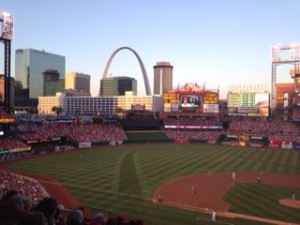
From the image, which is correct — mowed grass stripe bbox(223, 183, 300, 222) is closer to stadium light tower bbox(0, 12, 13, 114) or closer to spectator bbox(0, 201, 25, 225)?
spectator bbox(0, 201, 25, 225)

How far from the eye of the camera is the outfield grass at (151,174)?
89.3 ft

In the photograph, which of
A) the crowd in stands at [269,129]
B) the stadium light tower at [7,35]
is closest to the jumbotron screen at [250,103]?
the crowd in stands at [269,129]

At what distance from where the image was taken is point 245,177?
41.2m

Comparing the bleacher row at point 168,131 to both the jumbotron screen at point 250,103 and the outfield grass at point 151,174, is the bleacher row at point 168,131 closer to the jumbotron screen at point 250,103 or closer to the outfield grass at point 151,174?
the jumbotron screen at point 250,103

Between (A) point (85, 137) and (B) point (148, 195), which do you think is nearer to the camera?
(B) point (148, 195)

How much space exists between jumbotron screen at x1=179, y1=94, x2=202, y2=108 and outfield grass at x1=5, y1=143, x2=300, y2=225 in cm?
3014

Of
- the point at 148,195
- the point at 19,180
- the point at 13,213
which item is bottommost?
the point at 148,195

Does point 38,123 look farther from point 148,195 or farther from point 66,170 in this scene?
point 148,195

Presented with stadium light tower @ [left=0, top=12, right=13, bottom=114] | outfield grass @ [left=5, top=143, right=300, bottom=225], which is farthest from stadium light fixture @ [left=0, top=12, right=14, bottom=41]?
outfield grass @ [left=5, top=143, right=300, bottom=225]

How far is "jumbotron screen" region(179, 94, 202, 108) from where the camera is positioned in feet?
313

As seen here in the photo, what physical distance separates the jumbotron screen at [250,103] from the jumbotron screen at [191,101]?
13785 millimetres

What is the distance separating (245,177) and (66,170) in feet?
78.0

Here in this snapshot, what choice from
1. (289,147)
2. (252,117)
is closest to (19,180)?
(289,147)

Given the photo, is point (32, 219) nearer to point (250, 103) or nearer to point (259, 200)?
point (259, 200)
